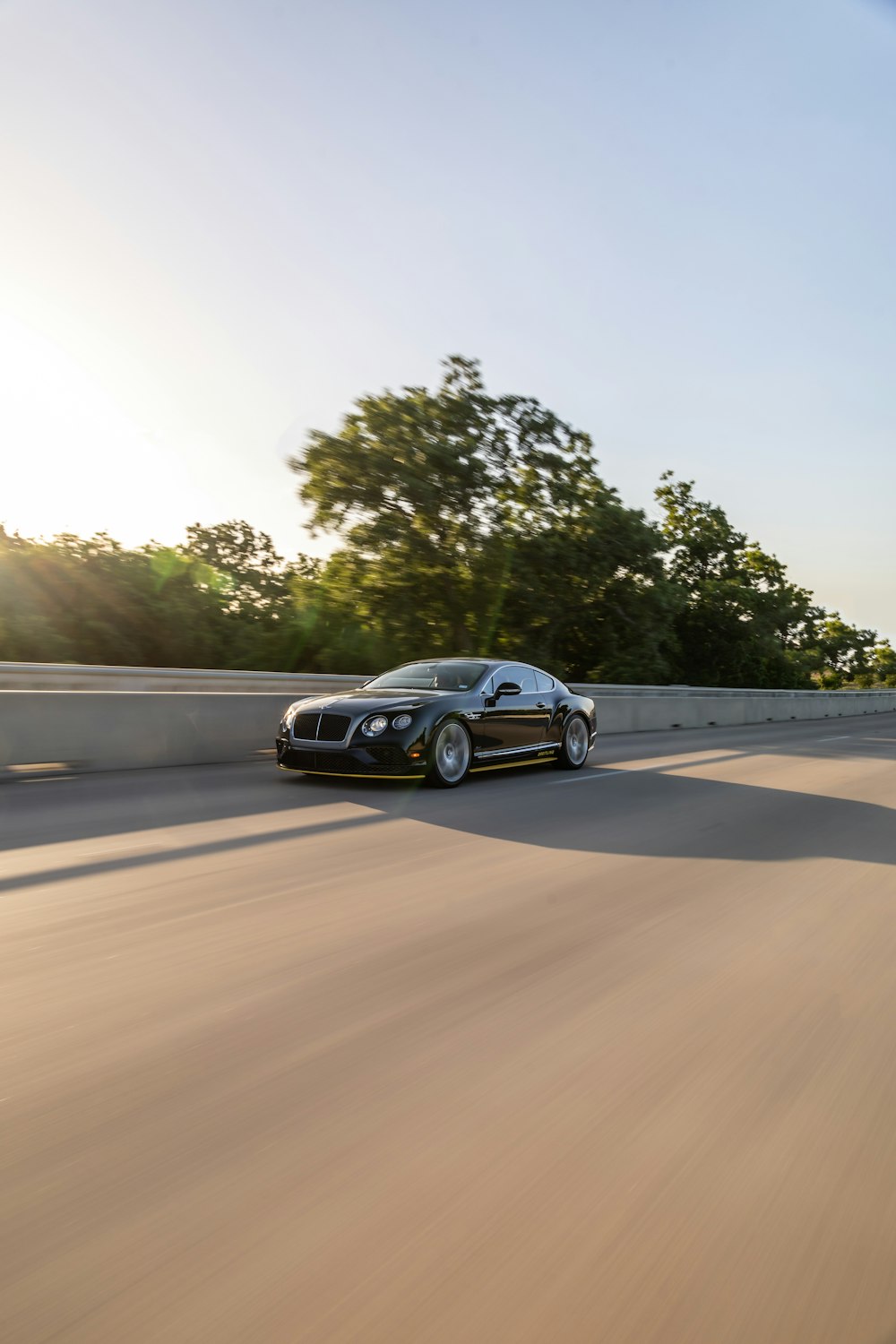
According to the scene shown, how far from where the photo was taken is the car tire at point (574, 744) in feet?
40.5

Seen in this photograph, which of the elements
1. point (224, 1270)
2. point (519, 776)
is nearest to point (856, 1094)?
point (224, 1270)

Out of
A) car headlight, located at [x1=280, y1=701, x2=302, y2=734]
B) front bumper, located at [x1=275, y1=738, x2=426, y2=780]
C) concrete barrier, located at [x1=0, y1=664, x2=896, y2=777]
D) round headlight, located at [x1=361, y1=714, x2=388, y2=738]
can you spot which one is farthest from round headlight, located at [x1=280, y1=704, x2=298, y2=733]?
concrete barrier, located at [x1=0, y1=664, x2=896, y2=777]

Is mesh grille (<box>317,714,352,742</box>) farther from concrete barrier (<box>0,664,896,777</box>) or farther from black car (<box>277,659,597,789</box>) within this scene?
concrete barrier (<box>0,664,896,777</box>)

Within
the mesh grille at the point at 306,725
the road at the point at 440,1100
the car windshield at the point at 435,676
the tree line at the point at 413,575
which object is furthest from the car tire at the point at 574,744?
the tree line at the point at 413,575

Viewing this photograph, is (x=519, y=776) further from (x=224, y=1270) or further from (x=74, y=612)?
(x=74, y=612)

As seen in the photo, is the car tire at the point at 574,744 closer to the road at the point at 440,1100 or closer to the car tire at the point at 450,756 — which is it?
the car tire at the point at 450,756

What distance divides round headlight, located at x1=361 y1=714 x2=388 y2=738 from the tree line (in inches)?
771

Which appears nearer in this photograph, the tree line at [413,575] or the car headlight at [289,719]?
the car headlight at [289,719]

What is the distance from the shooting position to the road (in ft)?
6.70

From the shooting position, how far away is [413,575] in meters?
33.3

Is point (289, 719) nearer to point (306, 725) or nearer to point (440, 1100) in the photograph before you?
point (306, 725)

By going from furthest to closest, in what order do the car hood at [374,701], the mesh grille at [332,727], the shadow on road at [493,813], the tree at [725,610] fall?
1. the tree at [725,610]
2. the car hood at [374,701]
3. the mesh grille at [332,727]
4. the shadow on road at [493,813]

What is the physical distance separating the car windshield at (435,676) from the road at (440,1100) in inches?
181

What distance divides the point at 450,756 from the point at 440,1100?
7.45 metres
